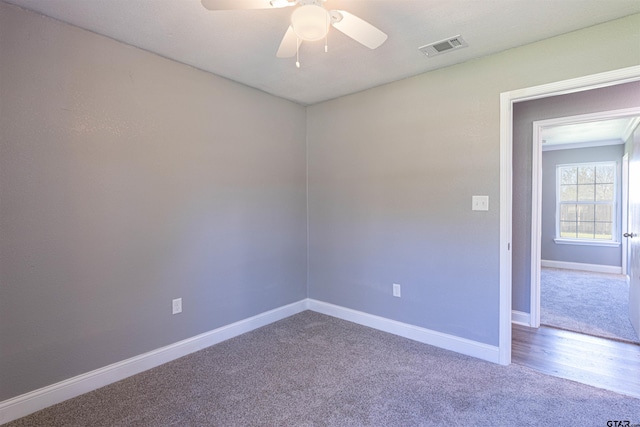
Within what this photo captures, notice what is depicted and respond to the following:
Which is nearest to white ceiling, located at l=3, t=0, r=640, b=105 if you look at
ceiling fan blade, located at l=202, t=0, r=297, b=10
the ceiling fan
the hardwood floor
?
the ceiling fan

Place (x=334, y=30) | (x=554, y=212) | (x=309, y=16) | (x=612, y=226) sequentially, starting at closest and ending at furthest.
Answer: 1. (x=309, y=16)
2. (x=334, y=30)
3. (x=612, y=226)
4. (x=554, y=212)

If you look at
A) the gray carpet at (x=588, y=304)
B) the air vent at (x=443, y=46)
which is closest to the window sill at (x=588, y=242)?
the gray carpet at (x=588, y=304)

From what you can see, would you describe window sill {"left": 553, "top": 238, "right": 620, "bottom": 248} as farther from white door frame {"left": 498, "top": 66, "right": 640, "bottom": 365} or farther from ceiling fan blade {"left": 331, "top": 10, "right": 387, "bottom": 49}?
ceiling fan blade {"left": 331, "top": 10, "right": 387, "bottom": 49}

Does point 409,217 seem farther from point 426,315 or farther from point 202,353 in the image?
point 202,353

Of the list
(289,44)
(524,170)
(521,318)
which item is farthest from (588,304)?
(289,44)

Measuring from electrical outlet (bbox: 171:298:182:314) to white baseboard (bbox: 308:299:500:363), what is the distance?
1570 mm

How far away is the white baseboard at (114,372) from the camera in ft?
6.19

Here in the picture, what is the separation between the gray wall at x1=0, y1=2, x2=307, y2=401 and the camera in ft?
6.18

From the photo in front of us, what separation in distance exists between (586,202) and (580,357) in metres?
4.82

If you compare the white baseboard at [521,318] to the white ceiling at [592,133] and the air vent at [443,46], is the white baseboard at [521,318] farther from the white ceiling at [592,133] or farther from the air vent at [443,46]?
the air vent at [443,46]

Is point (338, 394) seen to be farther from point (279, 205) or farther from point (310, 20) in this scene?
point (310, 20)

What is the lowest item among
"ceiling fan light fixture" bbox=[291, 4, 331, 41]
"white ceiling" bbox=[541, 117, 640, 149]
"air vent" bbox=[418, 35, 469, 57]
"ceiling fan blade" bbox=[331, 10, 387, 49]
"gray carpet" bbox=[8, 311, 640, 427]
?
"gray carpet" bbox=[8, 311, 640, 427]

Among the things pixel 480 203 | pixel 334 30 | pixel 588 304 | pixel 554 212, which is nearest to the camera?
pixel 334 30

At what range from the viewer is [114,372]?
2.25 m
